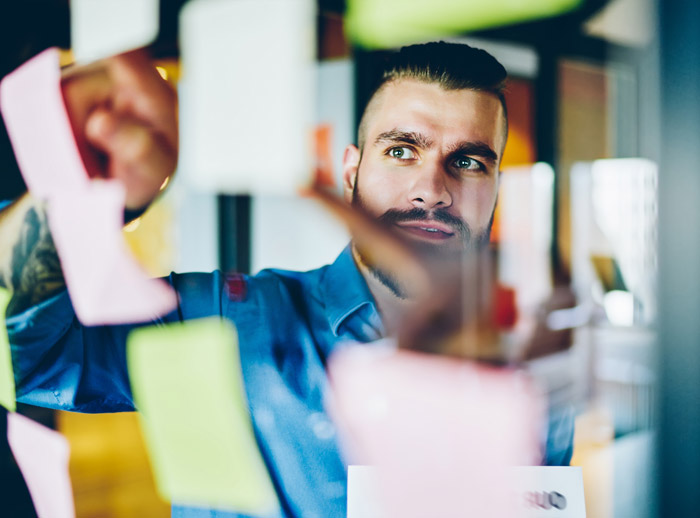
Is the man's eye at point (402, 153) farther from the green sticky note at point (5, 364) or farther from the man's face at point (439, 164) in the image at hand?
the green sticky note at point (5, 364)

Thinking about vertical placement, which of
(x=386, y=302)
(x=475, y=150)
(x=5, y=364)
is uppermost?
(x=475, y=150)

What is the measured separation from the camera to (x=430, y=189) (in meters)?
0.72

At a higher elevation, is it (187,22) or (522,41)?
(187,22)

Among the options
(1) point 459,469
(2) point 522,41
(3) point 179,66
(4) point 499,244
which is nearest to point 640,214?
(4) point 499,244

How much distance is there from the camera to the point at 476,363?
0.71 m

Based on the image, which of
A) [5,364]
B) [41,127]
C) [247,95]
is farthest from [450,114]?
[5,364]

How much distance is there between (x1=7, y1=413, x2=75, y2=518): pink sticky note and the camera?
43.1 inches

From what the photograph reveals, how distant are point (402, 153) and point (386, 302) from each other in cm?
22

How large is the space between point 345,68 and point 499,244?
0.37 m

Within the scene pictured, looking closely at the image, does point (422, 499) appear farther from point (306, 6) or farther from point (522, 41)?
point (306, 6)

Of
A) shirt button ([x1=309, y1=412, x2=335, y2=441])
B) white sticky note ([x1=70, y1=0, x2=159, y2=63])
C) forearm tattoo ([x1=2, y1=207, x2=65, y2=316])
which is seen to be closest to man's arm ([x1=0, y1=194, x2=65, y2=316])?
forearm tattoo ([x1=2, y1=207, x2=65, y2=316])

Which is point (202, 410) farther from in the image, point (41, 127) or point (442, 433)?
point (41, 127)

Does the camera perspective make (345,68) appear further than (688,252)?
Yes

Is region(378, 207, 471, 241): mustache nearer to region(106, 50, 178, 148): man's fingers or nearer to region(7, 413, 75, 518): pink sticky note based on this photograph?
region(106, 50, 178, 148): man's fingers
